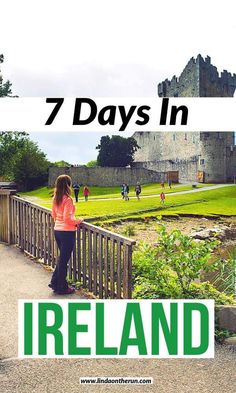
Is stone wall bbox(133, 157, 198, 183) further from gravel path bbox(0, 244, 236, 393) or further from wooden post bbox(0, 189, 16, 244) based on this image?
gravel path bbox(0, 244, 236, 393)

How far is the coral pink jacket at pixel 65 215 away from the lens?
586cm

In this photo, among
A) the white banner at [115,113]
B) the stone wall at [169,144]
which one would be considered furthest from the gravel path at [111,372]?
the stone wall at [169,144]

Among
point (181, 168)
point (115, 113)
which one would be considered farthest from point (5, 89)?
point (115, 113)

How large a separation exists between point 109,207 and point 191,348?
13.0 meters

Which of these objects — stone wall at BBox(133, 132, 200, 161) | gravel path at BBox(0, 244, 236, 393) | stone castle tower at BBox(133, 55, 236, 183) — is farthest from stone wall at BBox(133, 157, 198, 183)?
stone wall at BBox(133, 132, 200, 161)

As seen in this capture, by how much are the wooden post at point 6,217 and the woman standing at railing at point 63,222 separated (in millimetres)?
3529

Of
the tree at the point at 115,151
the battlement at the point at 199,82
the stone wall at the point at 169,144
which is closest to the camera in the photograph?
the tree at the point at 115,151

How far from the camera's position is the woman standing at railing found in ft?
19.2

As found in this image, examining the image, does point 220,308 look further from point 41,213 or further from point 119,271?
point 41,213

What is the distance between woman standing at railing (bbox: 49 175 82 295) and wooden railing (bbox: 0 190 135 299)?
426 millimetres

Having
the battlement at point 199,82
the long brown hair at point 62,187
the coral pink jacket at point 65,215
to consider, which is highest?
the battlement at point 199,82

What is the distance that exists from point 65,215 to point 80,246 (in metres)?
1.02

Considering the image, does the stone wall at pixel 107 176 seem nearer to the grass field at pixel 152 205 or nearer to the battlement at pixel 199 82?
the grass field at pixel 152 205

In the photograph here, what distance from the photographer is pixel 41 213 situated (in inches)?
315
